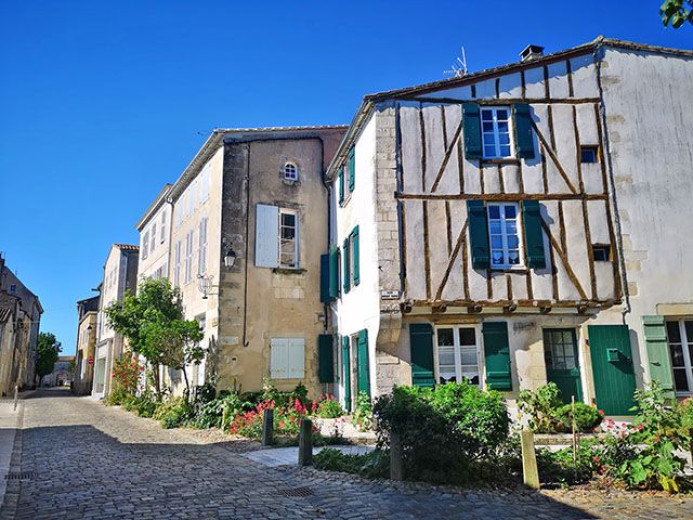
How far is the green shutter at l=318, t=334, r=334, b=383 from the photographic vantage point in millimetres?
14078

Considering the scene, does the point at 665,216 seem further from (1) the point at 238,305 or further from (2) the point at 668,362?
(1) the point at 238,305

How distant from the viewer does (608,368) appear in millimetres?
10430

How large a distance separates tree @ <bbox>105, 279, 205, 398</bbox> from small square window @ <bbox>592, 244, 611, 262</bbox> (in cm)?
936

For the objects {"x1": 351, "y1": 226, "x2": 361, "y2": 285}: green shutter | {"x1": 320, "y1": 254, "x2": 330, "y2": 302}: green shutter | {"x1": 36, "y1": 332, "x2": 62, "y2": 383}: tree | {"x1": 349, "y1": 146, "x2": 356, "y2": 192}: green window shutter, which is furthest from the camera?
{"x1": 36, "y1": 332, "x2": 62, "y2": 383}: tree

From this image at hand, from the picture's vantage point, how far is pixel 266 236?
565 inches

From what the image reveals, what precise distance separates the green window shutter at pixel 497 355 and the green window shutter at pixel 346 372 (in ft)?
11.5

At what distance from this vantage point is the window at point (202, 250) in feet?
49.8

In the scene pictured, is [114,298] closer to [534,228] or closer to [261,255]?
[261,255]

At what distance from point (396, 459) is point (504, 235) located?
20.0ft

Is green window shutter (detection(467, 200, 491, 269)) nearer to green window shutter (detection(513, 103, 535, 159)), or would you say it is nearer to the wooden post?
green window shutter (detection(513, 103, 535, 159))

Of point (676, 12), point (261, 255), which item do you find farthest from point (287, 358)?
point (676, 12)

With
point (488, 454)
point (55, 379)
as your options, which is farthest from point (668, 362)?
point (55, 379)

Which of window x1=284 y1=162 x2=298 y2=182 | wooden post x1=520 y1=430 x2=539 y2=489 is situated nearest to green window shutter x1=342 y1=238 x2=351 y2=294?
window x1=284 y1=162 x2=298 y2=182

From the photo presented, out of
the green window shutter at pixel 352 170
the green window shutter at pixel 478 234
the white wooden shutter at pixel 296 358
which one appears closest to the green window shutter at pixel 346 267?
Result: the green window shutter at pixel 352 170
